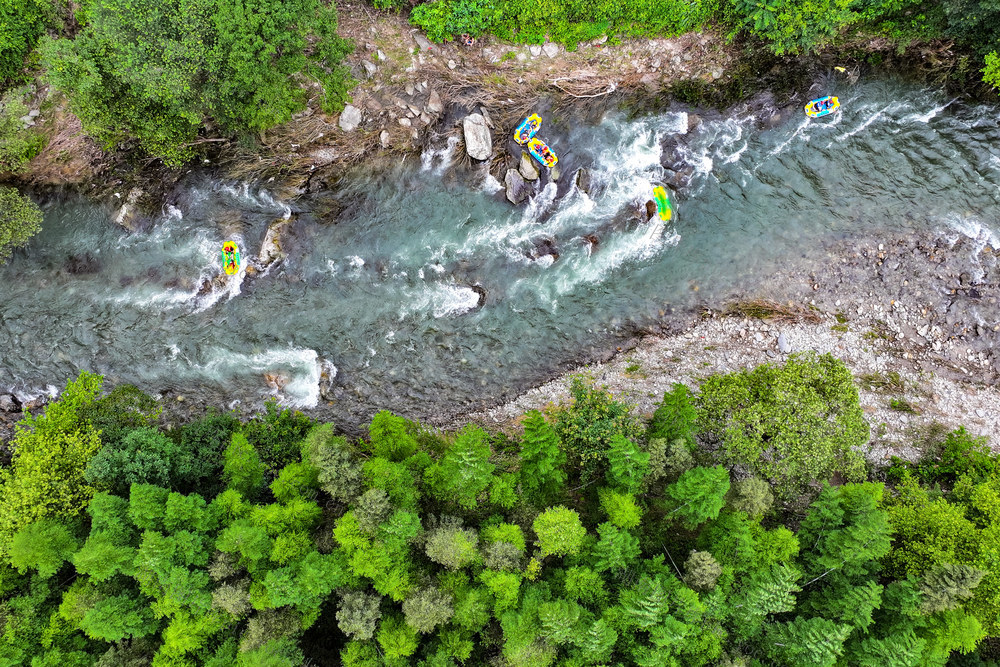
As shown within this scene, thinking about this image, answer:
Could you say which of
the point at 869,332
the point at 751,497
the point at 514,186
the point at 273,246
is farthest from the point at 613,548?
the point at 273,246

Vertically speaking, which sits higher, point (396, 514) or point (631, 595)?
point (396, 514)

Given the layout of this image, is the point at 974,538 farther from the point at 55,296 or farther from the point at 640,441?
the point at 55,296

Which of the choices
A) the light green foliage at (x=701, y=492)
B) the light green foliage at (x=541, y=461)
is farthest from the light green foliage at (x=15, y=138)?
the light green foliage at (x=701, y=492)

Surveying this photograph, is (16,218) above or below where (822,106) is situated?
below

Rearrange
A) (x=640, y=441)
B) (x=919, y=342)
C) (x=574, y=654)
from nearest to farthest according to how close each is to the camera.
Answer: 1. (x=574, y=654)
2. (x=640, y=441)
3. (x=919, y=342)

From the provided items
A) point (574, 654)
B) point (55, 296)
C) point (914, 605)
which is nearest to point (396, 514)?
point (574, 654)

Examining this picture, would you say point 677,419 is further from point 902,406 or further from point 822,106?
point 822,106

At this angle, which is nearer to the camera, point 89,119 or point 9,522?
Answer: point 9,522
